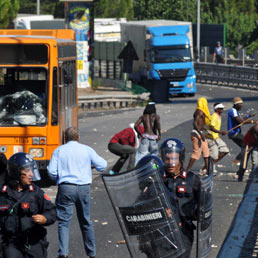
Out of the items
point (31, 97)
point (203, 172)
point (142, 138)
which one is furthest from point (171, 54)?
point (31, 97)

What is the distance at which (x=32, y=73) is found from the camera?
15320 millimetres

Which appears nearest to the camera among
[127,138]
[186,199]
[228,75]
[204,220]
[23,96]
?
[204,220]

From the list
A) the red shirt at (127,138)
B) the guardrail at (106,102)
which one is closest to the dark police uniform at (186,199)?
the red shirt at (127,138)

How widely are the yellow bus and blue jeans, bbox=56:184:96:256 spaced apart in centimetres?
554

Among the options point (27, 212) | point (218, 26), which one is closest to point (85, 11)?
point (218, 26)

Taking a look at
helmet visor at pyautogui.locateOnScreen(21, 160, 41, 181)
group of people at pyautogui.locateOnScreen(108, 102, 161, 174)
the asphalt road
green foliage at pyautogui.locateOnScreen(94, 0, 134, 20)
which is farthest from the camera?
green foliage at pyautogui.locateOnScreen(94, 0, 134, 20)

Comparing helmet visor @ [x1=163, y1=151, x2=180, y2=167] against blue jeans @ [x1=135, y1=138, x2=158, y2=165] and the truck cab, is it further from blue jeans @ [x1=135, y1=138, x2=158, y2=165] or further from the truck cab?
the truck cab

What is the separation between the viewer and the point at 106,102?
3300cm

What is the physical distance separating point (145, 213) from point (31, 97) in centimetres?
937

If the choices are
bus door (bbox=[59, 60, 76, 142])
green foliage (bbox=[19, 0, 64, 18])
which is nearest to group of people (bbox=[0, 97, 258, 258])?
bus door (bbox=[59, 60, 76, 142])

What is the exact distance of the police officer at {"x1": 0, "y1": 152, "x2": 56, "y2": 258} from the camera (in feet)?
22.1

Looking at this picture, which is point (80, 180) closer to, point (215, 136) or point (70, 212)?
point (70, 212)

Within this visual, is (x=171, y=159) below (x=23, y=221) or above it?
above

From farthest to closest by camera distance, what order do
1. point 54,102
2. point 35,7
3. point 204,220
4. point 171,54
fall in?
point 35,7 → point 171,54 → point 54,102 → point 204,220
